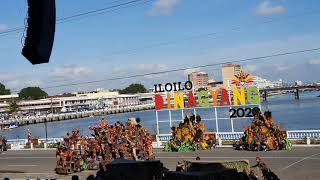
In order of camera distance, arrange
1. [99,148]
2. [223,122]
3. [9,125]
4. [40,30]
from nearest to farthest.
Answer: [40,30] → [99,148] → [223,122] → [9,125]

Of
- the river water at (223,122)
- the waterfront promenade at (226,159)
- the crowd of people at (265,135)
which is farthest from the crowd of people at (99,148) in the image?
the river water at (223,122)

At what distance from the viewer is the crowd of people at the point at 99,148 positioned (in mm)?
26969

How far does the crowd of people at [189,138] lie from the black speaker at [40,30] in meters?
23.2

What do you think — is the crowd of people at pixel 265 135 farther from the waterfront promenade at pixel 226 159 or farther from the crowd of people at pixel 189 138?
the crowd of people at pixel 189 138

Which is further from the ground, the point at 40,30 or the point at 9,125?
the point at 40,30

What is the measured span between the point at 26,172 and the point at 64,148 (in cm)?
270

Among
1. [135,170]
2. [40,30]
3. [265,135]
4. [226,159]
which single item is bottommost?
[226,159]

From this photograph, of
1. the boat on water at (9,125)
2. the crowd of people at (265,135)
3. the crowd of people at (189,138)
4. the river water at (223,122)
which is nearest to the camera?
the crowd of people at (265,135)

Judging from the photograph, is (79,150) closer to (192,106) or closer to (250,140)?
(250,140)

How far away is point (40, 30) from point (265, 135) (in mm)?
21905

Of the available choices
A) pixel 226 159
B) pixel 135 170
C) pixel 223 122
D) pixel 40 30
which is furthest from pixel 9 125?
pixel 40 30

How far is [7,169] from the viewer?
98.7ft

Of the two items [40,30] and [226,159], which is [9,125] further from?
[40,30]

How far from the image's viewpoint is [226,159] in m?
27.3
